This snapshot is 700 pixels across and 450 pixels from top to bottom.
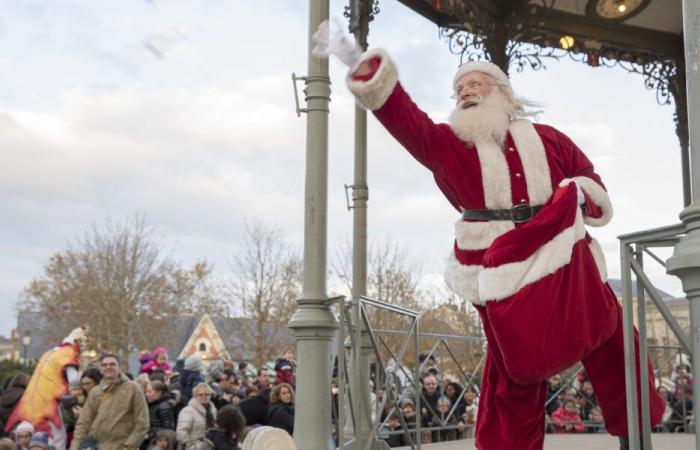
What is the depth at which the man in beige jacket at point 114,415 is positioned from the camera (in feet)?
24.1

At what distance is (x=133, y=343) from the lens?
34656mm

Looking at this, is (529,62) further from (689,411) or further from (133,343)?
(133,343)

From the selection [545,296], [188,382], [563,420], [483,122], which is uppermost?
[483,122]

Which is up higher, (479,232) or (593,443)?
(479,232)

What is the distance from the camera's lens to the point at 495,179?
3.95 m

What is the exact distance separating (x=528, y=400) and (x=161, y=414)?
5.17m

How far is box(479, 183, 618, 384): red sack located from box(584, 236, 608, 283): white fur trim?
0.12m

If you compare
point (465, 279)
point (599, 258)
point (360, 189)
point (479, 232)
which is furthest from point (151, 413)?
point (599, 258)

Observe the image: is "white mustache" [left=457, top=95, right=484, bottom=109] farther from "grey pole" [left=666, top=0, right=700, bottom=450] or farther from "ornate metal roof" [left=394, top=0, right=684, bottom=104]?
"ornate metal roof" [left=394, top=0, right=684, bottom=104]

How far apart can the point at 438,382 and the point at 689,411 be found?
3.25 m

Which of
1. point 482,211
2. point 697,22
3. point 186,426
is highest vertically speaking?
point 697,22

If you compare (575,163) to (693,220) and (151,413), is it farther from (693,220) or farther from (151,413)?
(151,413)

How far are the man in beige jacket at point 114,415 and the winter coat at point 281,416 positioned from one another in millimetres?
1101

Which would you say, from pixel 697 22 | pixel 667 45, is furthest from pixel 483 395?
pixel 667 45
